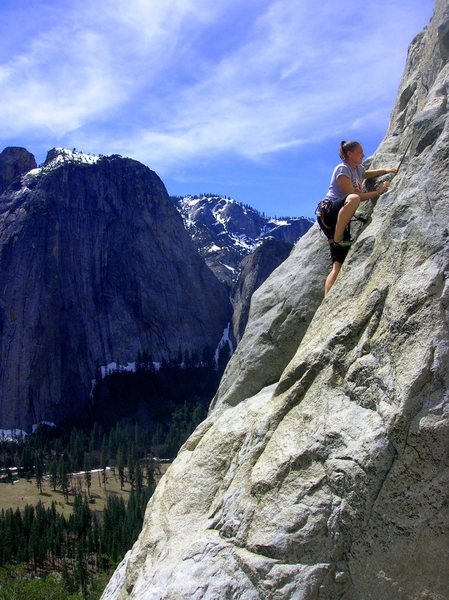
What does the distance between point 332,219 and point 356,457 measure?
17.2 ft

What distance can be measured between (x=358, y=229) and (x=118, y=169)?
577ft

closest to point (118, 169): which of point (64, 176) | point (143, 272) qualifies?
point (64, 176)

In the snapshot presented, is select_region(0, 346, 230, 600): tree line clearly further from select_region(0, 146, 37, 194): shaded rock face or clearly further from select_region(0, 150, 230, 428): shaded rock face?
select_region(0, 146, 37, 194): shaded rock face

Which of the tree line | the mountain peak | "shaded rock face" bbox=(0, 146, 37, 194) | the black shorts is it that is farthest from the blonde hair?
"shaded rock face" bbox=(0, 146, 37, 194)

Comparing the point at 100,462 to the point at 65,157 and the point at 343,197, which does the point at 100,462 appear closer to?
the point at 65,157

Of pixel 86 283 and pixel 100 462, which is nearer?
pixel 100 462

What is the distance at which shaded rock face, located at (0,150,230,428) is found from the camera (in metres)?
155

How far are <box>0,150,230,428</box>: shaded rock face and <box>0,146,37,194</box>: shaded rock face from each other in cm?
594

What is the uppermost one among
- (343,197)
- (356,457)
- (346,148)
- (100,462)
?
(346,148)

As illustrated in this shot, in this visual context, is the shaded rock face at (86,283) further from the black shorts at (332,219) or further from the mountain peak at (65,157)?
the black shorts at (332,219)

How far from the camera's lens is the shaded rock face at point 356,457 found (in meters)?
Result: 8.23

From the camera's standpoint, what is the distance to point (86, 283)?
557 ft

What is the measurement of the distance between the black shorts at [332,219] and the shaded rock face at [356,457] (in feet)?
2.87

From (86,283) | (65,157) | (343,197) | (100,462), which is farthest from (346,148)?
(65,157)
